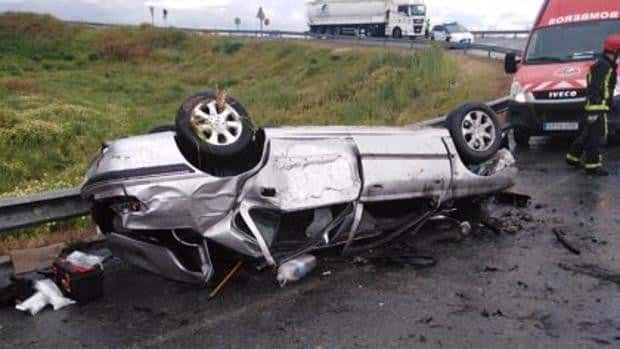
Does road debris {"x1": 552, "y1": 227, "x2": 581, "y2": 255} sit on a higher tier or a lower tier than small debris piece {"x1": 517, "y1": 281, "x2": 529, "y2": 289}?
higher

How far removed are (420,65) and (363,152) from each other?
15.5m

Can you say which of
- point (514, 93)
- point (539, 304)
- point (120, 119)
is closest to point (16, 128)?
point (120, 119)

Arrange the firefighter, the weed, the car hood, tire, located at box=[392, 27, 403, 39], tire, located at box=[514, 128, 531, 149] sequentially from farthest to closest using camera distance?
the weed → tire, located at box=[392, 27, 403, 39] → tire, located at box=[514, 128, 531, 149] → the car hood → the firefighter

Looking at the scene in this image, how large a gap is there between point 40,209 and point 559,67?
7156 mm

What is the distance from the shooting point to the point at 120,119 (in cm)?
2020

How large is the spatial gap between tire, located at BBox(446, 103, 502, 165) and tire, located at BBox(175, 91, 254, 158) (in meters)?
1.87

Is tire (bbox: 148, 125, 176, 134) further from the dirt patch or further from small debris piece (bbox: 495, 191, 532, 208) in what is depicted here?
the dirt patch

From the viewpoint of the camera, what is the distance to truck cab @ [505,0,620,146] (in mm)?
8867

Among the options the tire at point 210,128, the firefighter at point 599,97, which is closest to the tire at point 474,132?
the tire at point 210,128

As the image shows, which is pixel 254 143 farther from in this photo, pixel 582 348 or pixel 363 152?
pixel 582 348

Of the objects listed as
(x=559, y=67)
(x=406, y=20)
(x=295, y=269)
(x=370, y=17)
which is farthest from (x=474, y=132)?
(x=370, y=17)

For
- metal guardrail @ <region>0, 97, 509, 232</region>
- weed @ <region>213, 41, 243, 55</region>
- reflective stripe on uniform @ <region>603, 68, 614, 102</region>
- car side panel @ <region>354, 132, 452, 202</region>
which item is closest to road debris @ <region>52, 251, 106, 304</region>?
metal guardrail @ <region>0, 97, 509, 232</region>

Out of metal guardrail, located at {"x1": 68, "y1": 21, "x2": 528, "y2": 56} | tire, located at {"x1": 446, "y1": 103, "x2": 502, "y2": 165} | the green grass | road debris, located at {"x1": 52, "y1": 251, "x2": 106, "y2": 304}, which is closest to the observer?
road debris, located at {"x1": 52, "y1": 251, "x2": 106, "y2": 304}

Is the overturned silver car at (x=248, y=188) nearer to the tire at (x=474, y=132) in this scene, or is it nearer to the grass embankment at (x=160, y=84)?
the tire at (x=474, y=132)
